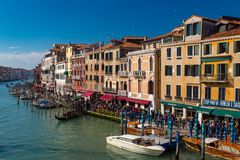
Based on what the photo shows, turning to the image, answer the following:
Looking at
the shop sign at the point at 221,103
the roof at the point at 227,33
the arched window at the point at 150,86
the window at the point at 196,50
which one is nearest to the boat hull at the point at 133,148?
the shop sign at the point at 221,103

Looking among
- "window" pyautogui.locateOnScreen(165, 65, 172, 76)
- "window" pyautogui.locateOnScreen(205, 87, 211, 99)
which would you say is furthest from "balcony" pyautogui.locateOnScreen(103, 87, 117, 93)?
"window" pyautogui.locateOnScreen(205, 87, 211, 99)

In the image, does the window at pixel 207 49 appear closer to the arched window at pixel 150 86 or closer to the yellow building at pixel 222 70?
the yellow building at pixel 222 70

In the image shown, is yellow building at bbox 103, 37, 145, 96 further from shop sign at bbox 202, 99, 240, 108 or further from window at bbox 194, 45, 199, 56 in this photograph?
shop sign at bbox 202, 99, 240, 108

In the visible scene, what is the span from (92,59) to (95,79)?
134 inches

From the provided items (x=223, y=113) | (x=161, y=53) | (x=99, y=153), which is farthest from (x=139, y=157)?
(x=161, y=53)

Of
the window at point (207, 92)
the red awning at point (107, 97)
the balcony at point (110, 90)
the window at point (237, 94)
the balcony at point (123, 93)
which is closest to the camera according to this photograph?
the window at point (237, 94)

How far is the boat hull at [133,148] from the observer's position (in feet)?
72.6

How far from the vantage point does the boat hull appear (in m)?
22.1

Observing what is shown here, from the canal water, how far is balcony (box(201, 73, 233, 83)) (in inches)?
254

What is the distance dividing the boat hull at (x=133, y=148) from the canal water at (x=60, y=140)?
1.11 ft

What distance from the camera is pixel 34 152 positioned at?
24.0 m

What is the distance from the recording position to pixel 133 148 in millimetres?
23484

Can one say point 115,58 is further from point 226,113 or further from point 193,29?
point 226,113

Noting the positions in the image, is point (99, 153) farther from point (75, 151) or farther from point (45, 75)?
point (45, 75)
